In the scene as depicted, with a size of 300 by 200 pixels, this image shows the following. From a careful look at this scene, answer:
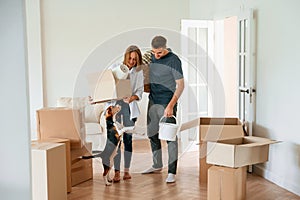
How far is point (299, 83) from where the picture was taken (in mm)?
3613

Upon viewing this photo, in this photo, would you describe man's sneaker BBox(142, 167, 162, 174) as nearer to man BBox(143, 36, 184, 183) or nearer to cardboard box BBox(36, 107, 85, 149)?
man BBox(143, 36, 184, 183)

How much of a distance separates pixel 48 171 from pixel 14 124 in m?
1.89

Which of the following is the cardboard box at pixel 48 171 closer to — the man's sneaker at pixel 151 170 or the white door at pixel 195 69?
the man's sneaker at pixel 151 170

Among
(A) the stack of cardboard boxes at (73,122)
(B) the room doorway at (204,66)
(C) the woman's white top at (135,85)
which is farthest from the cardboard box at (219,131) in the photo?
(B) the room doorway at (204,66)

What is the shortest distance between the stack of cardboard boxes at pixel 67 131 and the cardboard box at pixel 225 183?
1468mm

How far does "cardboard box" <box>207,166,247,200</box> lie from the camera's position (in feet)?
10.6

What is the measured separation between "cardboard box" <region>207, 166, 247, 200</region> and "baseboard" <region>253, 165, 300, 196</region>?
2.29 feet

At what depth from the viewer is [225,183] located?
3258 millimetres

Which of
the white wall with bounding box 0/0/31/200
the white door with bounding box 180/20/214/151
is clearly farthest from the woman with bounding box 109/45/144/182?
the white wall with bounding box 0/0/31/200

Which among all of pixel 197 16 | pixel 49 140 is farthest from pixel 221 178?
pixel 197 16

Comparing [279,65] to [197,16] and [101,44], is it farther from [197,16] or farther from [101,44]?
[101,44]

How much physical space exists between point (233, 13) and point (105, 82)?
1.97m

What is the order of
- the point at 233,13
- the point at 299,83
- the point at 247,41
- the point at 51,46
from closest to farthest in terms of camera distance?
the point at 299,83
the point at 247,41
the point at 233,13
the point at 51,46

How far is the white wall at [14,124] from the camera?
58.1 inches
